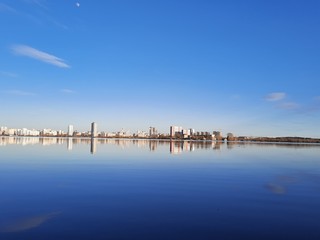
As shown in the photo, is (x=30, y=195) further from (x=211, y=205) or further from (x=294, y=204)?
(x=294, y=204)

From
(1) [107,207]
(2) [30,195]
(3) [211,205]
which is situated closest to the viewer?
(1) [107,207]

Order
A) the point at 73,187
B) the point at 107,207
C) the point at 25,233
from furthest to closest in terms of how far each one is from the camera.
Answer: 1. the point at 73,187
2. the point at 107,207
3. the point at 25,233

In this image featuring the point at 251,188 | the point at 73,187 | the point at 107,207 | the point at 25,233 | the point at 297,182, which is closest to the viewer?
the point at 25,233

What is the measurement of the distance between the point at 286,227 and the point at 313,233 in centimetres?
73

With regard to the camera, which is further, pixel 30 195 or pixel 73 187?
pixel 73 187

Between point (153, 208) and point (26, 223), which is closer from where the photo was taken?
point (26, 223)

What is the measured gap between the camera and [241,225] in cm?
923

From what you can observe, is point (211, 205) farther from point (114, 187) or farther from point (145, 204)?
point (114, 187)

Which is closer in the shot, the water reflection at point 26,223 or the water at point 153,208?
the water reflection at point 26,223

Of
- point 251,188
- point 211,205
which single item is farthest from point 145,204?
point 251,188

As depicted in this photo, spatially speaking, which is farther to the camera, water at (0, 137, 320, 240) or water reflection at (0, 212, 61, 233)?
water at (0, 137, 320, 240)

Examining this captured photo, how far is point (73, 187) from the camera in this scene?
49.3 ft

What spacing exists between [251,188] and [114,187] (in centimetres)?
709

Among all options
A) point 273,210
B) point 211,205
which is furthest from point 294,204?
point 211,205
